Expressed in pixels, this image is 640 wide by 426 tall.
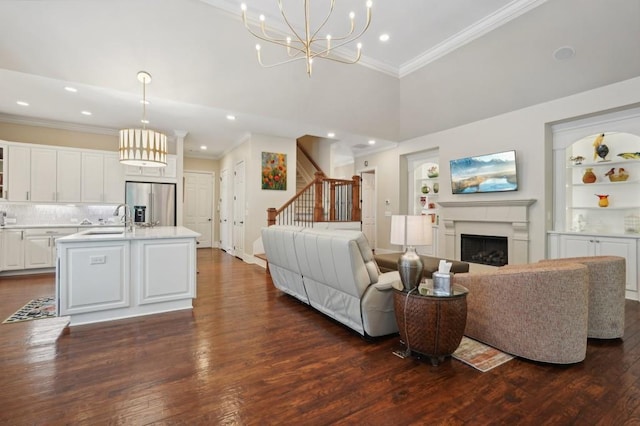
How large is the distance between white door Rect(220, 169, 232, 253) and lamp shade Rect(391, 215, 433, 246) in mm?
6604

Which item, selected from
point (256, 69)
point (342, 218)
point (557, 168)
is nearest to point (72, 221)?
point (256, 69)

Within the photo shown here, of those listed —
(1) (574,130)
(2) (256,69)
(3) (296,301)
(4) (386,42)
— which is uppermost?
(4) (386,42)

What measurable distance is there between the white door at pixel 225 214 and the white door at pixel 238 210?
1.91 feet

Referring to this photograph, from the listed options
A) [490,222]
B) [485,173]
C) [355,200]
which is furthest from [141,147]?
[490,222]

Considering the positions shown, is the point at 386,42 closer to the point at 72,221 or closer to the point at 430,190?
the point at 430,190

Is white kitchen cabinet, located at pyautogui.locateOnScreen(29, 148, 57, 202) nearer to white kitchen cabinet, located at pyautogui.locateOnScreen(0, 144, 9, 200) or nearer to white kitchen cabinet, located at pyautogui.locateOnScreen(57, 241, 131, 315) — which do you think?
white kitchen cabinet, located at pyautogui.locateOnScreen(0, 144, 9, 200)

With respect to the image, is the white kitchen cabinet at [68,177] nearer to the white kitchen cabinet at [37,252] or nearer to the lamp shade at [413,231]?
the white kitchen cabinet at [37,252]

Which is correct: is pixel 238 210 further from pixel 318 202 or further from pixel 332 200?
pixel 332 200

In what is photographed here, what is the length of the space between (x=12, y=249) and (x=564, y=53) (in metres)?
9.44

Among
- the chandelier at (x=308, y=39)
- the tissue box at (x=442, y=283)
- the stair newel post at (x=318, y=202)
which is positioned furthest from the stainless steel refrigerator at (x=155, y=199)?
the tissue box at (x=442, y=283)

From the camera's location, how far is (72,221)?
6277 millimetres

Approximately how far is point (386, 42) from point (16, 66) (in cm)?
526

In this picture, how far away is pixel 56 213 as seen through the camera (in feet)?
20.3

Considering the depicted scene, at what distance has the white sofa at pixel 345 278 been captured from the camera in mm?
2705
